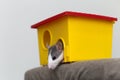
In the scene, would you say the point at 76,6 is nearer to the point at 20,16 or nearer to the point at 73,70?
the point at 20,16

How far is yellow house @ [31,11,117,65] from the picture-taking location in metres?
0.85

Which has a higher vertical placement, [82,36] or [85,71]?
[82,36]

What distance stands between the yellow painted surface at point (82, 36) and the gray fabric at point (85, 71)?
0.07m

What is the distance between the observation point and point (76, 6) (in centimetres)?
153

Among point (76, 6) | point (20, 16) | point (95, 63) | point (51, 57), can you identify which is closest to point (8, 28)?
point (20, 16)

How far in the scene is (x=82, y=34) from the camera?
87 centimetres

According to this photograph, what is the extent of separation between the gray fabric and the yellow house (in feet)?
0.22

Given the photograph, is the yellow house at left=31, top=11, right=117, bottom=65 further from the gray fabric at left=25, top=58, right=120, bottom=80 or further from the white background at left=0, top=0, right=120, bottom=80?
the white background at left=0, top=0, right=120, bottom=80

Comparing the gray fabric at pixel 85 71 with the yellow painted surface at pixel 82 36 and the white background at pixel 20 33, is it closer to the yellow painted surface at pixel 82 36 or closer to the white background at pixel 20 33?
the yellow painted surface at pixel 82 36

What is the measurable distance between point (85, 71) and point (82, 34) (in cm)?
22

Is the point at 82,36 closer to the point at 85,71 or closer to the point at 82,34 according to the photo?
the point at 82,34

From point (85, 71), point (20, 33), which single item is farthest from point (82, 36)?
point (20, 33)

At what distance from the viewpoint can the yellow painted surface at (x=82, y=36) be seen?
0.85 metres

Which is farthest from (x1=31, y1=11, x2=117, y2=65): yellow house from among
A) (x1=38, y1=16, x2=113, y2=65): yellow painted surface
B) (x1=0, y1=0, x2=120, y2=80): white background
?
(x1=0, y1=0, x2=120, y2=80): white background
